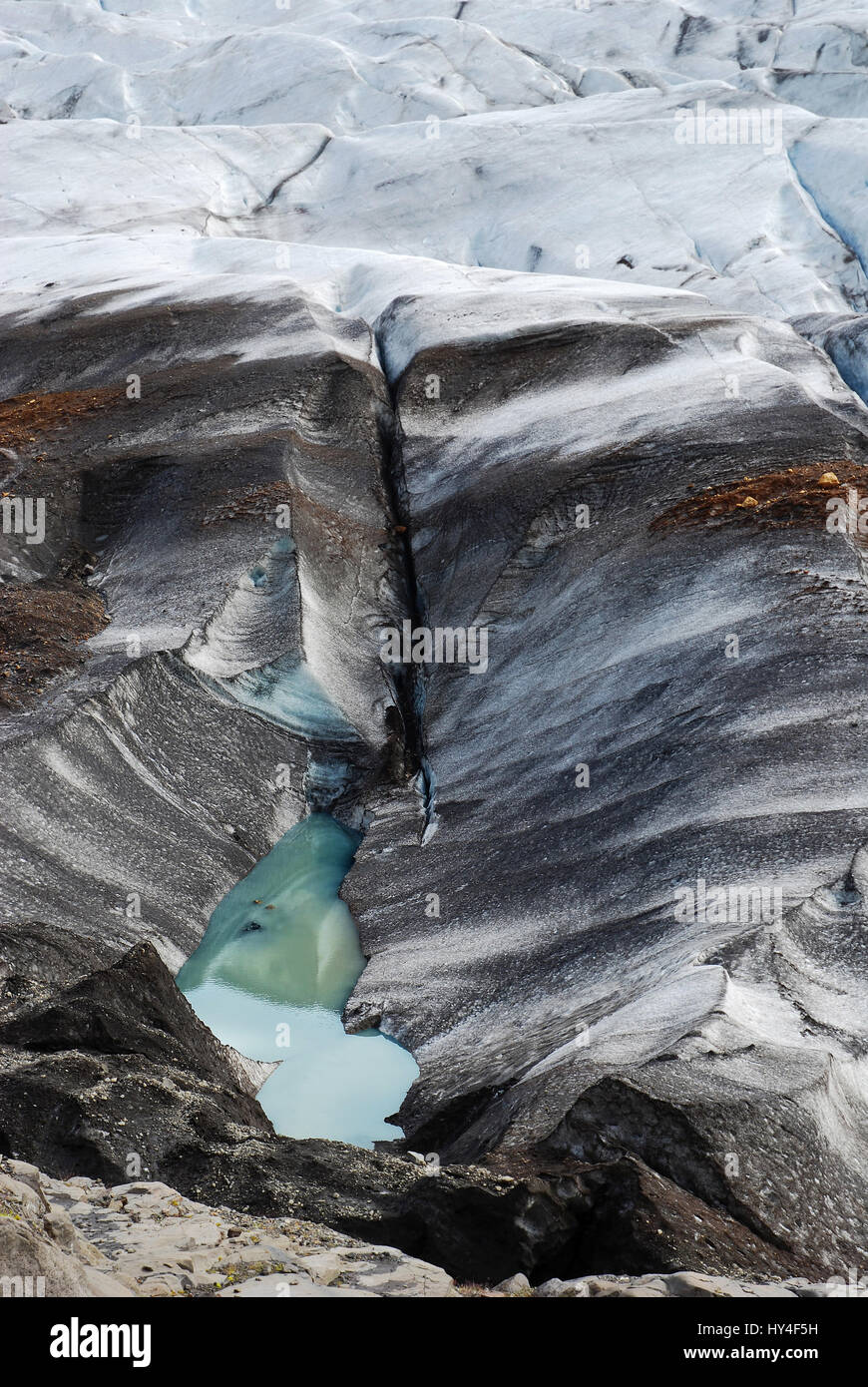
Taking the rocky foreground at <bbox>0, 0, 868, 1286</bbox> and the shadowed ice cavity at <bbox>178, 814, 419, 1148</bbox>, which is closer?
the rocky foreground at <bbox>0, 0, 868, 1286</bbox>

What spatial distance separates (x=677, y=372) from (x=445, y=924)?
1582 cm

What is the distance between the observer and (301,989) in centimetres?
1948

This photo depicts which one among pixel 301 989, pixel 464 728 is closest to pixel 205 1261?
pixel 301 989

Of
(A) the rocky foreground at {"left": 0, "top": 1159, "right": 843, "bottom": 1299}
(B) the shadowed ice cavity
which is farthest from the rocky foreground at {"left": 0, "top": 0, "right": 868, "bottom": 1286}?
(A) the rocky foreground at {"left": 0, "top": 1159, "right": 843, "bottom": 1299}

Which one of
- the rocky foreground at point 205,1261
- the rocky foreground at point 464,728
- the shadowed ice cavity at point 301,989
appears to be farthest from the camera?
the shadowed ice cavity at point 301,989

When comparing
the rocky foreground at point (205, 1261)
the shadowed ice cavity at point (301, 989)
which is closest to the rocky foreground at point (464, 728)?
the shadowed ice cavity at point (301, 989)

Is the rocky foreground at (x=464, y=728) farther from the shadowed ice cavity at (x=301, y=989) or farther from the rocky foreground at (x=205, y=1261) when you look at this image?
the rocky foreground at (x=205, y=1261)

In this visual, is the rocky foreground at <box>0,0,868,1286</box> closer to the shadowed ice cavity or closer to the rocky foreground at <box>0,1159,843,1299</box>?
the shadowed ice cavity

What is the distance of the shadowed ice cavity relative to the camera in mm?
16703

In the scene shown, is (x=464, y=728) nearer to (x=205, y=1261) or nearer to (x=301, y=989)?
(x=301, y=989)

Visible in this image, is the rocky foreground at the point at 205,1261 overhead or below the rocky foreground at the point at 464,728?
overhead

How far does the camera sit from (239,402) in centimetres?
3130

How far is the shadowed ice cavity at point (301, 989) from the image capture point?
16703 millimetres
